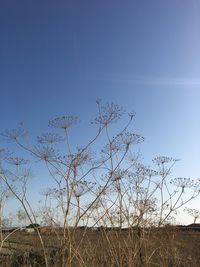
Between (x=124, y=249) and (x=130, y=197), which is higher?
(x=130, y=197)

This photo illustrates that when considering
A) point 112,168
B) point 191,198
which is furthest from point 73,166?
point 191,198

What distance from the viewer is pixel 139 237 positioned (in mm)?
10578

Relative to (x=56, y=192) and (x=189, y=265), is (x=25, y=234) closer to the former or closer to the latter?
(x=189, y=265)

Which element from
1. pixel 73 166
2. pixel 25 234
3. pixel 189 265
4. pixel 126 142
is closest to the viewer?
pixel 73 166

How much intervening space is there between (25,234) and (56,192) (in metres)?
19.8

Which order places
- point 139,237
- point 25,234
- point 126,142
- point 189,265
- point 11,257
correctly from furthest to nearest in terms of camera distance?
point 25,234
point 11,257
point 189,265
point 139,237
point 126,142

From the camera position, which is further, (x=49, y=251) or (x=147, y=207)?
(x=49, y=251)

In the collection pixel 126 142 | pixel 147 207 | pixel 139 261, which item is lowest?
pixel 139 261

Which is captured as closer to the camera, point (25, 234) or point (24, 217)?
point (24, 217)

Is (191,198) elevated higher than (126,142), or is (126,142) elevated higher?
(126,142)

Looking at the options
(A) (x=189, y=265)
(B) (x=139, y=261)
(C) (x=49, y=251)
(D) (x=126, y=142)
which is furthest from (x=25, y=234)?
(D) (x=126, y=142)

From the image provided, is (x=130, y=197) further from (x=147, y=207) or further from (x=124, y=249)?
(x=124, y=249)

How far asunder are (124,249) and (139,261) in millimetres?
1163

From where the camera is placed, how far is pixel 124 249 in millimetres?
10164
